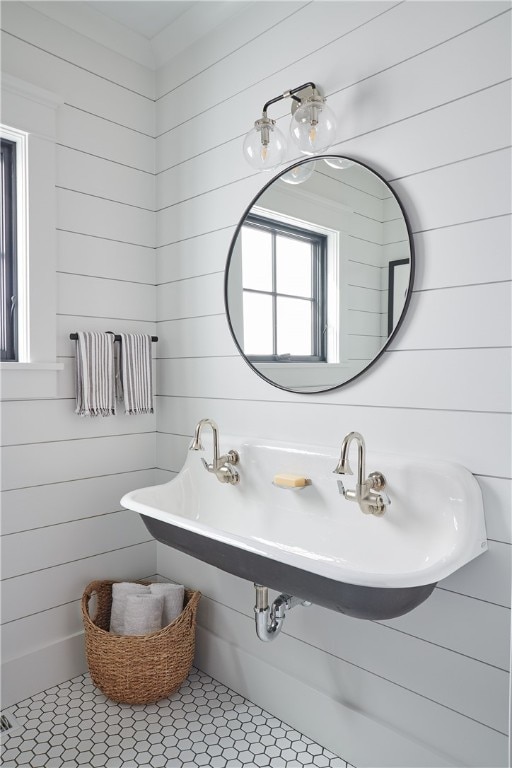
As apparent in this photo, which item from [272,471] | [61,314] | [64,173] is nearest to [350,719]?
[272,471]

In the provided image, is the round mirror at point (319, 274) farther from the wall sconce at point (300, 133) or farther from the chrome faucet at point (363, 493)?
the chrome faucet at point (363, 493)

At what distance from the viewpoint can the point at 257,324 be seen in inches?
75.3

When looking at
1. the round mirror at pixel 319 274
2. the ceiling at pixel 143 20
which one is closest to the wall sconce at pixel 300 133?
the round mirror at pixel 319 274

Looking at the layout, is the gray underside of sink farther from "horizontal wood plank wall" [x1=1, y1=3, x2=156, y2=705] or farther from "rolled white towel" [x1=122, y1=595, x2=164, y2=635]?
"horizontal wood plank wall" [x1=1, y1=3, x2=156, y2=705]

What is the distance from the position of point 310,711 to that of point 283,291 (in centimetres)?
137

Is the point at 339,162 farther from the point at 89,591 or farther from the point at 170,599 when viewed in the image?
the point at 89,591

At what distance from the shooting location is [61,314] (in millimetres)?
2051

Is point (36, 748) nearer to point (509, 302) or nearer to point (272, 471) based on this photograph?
point (272, 471)

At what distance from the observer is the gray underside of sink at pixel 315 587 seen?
1175 millimetres

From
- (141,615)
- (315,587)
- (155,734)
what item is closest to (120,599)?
(141,615)

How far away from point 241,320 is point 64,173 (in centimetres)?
88

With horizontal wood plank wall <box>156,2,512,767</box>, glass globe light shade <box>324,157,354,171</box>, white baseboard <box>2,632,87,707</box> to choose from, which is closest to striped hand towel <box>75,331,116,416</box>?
horizontal wood plank wall <box>156,2,512,767</box>

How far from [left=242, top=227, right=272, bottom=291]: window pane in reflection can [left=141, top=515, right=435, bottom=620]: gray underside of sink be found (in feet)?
2.91

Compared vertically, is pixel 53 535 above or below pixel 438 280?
below
